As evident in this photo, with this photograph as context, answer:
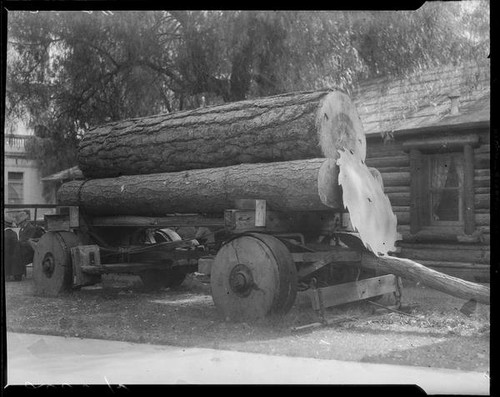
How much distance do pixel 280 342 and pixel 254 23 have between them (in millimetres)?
5199

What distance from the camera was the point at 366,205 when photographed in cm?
794

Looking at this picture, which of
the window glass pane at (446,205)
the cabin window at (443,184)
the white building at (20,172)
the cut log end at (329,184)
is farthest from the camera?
the window glass pane at (446,205)

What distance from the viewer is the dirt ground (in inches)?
238

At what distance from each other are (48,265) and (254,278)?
12.3ft

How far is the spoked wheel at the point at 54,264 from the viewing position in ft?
30.7

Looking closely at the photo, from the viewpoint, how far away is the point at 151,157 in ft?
29.9

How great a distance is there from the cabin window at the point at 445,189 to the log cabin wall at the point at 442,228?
0.19m

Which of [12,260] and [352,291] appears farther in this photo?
[12,260]

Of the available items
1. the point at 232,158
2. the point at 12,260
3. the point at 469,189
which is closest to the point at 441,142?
the point at 469,189

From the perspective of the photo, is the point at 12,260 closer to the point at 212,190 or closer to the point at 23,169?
the point at 23,169

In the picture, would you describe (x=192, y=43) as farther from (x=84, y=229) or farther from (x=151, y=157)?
(x=84, y=229)

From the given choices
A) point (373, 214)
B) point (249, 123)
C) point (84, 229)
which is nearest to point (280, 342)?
point (373, 214)

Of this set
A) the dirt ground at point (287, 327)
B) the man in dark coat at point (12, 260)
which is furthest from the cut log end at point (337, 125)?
the man in dark coat at point (12, 260)

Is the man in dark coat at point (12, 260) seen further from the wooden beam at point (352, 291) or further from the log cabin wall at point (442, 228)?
the log cabin wall at point (442, 228)
